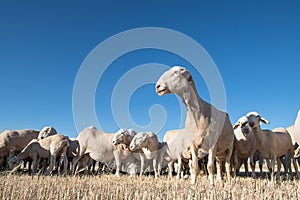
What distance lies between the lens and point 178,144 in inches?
469

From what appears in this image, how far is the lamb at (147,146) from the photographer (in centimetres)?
1195

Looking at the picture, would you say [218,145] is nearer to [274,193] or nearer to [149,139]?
[274,193]

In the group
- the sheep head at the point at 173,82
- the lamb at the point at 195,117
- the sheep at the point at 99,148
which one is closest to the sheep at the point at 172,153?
the sheep at the point at 99,148

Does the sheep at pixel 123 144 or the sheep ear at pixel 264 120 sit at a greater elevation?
the sheep ear at pixel 264 120

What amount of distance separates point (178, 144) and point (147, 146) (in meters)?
1.46

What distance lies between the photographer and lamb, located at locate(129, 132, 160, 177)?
1195cm

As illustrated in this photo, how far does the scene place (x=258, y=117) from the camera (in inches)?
414

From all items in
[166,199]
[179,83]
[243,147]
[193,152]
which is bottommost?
[166,199]

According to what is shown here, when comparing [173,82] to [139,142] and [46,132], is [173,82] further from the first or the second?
[46,132]

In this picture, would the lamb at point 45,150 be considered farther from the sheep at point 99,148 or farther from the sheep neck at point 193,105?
the sheep neck at point 193,105

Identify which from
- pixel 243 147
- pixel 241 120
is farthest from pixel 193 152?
pixel 243 147

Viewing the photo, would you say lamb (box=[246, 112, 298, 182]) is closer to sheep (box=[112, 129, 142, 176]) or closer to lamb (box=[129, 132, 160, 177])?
lamb (box=[129, 132, 160, 177])

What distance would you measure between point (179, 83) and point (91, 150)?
26.5 feet

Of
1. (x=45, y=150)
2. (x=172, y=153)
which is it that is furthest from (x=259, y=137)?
(x=45, y=150)
